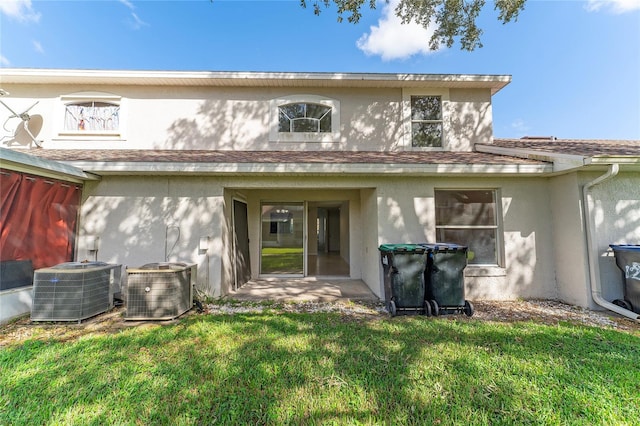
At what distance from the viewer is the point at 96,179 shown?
6.07 metres

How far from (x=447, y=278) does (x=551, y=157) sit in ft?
12.1

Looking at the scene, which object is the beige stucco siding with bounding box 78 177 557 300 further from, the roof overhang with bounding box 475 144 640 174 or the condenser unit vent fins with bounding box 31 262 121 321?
the condenser unit vent fins with bounding box 31 262 121 321

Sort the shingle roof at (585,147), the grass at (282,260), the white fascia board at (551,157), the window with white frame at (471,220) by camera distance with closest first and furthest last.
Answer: the white fascia board at (551,157) → the shingle roof at (585,147) → the window with white frame at (471,220) → the grass at (282,260)

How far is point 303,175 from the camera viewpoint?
6.29 meters

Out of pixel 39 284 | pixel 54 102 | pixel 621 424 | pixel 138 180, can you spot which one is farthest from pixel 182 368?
pixel 54 102

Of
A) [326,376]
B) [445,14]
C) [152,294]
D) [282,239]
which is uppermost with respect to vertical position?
[445,14]

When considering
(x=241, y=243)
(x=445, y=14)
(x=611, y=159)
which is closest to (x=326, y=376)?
(x=241, y=243)

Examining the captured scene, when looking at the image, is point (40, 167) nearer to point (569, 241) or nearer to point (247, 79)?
point (247, 79)

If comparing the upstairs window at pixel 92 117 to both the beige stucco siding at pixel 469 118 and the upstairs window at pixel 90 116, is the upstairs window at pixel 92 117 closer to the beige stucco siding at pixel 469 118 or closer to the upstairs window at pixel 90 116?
the upstairs window at pixel 90 116

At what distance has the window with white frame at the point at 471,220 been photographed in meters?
6.44

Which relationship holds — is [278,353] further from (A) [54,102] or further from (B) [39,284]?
(A) [54,102]

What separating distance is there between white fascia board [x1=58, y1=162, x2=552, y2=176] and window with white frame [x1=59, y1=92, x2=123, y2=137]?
3.02m

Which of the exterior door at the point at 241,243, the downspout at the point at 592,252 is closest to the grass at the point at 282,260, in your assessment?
the exterior door at the point at 241,243

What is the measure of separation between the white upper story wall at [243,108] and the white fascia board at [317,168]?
7.62 feet
